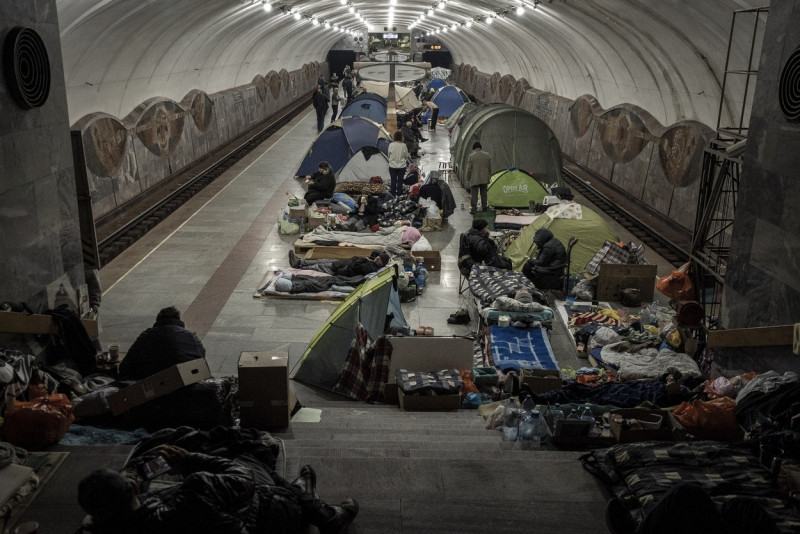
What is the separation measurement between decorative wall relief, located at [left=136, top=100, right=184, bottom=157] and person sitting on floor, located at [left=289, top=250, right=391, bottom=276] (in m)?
6.65

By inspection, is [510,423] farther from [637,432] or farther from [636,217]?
[636,217]

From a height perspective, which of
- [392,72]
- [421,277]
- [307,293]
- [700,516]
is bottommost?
[307,293]

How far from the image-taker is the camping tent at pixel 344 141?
17422mm

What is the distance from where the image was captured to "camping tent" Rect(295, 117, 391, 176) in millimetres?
17422

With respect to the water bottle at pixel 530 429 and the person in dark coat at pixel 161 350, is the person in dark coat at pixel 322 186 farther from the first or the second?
the water bottle at pixel 530 429

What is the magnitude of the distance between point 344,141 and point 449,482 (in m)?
13.7

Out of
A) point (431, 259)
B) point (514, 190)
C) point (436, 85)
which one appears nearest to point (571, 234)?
point (431, 259)

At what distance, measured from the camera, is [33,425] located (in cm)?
516

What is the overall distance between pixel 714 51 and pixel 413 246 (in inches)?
245

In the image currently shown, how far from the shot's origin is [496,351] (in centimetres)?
821

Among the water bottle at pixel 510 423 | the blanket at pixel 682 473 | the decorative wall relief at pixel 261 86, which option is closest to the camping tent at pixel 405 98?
the decorative wall relief at pixel 261 86

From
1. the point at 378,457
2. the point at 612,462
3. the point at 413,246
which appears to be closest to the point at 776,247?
the point at 612,462

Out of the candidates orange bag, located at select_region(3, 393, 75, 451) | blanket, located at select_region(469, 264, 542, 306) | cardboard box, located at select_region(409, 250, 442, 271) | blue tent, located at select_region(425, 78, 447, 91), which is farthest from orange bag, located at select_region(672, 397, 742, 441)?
blue tent, located at select_region(425, 78, 447, 91)

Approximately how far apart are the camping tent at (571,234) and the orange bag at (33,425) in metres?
7.46
